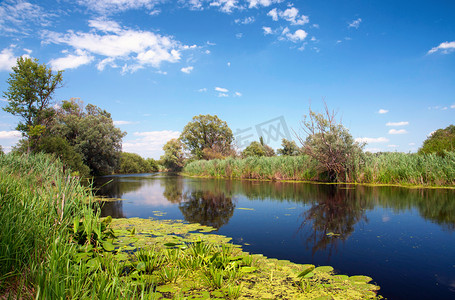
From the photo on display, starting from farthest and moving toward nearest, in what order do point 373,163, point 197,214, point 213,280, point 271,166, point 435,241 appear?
point 271,166 → point 373,163 → point 197,214 → point 435,241 → point 213,280

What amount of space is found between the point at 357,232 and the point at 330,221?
84cm

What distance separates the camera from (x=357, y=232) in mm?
4922

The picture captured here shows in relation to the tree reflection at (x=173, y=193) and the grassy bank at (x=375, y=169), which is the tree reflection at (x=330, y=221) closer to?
the tree reflection at (x=173, y=193)

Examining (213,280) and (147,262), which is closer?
(213,280)

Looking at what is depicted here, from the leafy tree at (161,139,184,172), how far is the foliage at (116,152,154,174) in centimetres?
647

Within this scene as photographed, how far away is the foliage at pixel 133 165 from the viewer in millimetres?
47719

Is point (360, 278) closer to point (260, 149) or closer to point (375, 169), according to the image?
point (375, 169)

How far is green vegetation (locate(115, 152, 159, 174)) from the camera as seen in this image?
47775 millimetres

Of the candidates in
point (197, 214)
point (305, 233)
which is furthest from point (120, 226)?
point (305, 233)

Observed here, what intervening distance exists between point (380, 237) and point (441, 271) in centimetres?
144

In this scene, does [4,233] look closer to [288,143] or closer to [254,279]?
[254,279]

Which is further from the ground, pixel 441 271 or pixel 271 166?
pixel 271 166

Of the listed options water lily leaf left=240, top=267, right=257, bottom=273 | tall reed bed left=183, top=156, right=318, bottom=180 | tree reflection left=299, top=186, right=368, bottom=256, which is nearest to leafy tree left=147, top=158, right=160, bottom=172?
tall reed bed left=183, top=156, right=318, bottom=180

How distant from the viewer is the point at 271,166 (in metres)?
18.7
